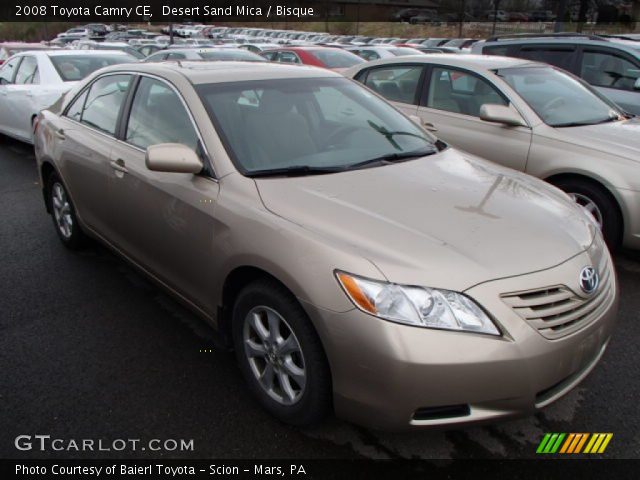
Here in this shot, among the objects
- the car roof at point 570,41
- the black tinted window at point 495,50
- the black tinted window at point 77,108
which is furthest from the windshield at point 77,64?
the car roof at point 570,41

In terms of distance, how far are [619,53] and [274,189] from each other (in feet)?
21.0

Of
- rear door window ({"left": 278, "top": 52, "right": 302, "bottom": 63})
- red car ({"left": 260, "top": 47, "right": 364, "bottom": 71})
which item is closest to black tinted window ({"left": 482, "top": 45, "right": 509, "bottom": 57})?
red car ({"left": 260, "top": 47, "right": 364, "bottom": 71})

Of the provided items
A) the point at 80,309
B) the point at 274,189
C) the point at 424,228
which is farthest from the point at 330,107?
the point at 80,309

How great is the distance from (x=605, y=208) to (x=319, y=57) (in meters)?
8.80

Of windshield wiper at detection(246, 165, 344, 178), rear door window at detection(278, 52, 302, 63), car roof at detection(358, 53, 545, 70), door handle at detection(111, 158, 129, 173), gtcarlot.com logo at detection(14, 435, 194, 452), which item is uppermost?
car roof at detection(358, 53, 545, 70)

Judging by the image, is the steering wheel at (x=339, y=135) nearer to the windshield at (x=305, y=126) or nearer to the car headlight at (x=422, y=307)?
the windshield at (x=305, y=126)

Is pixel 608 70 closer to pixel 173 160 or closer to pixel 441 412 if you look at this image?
pixel 173 160

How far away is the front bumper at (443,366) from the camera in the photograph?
2002 mm

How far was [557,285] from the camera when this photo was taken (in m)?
2.21

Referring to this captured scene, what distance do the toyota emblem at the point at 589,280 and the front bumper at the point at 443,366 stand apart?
6.8 inches

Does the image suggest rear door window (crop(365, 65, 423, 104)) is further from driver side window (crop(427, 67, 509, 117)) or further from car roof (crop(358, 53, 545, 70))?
driver side window (crop(427, 67, 509, 117))

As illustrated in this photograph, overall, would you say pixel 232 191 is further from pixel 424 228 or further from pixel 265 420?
pixel 265 420

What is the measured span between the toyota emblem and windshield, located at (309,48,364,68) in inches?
399

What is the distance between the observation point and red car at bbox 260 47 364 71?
38.9ft
